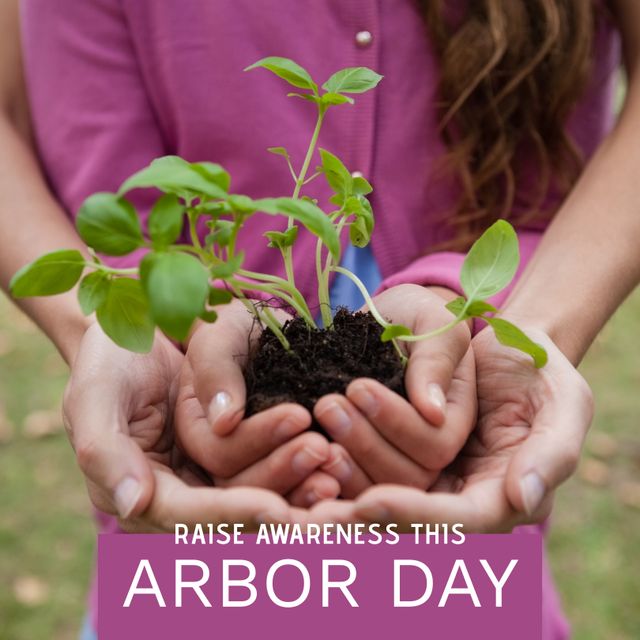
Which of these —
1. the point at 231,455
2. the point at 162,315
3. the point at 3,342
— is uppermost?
the point at 162,315

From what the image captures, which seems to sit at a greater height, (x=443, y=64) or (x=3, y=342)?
(x=443, y=64)

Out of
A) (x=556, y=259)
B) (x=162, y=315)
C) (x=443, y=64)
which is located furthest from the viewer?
(x=443, y=64)

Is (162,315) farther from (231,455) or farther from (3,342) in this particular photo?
(3,342)

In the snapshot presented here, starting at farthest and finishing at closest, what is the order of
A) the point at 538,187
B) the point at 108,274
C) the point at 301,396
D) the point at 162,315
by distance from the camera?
the point at 538,187, the point at 301,396, the point at 108,274, the point at 162,315

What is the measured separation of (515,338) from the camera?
0.98m

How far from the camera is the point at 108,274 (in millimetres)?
904

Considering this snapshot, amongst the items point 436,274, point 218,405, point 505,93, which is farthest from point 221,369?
point 505,93

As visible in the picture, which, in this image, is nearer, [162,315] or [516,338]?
[162,315]

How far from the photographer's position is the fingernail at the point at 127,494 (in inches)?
36.3

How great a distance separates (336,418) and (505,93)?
84 centimetres

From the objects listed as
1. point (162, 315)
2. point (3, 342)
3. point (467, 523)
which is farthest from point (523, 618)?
point (3, 342)

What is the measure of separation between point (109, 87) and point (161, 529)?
95cm

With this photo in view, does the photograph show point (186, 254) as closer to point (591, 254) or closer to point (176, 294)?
point (176, 294)

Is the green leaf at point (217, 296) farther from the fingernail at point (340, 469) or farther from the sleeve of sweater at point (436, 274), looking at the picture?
the sleeve of sweater at point (436, 274)
